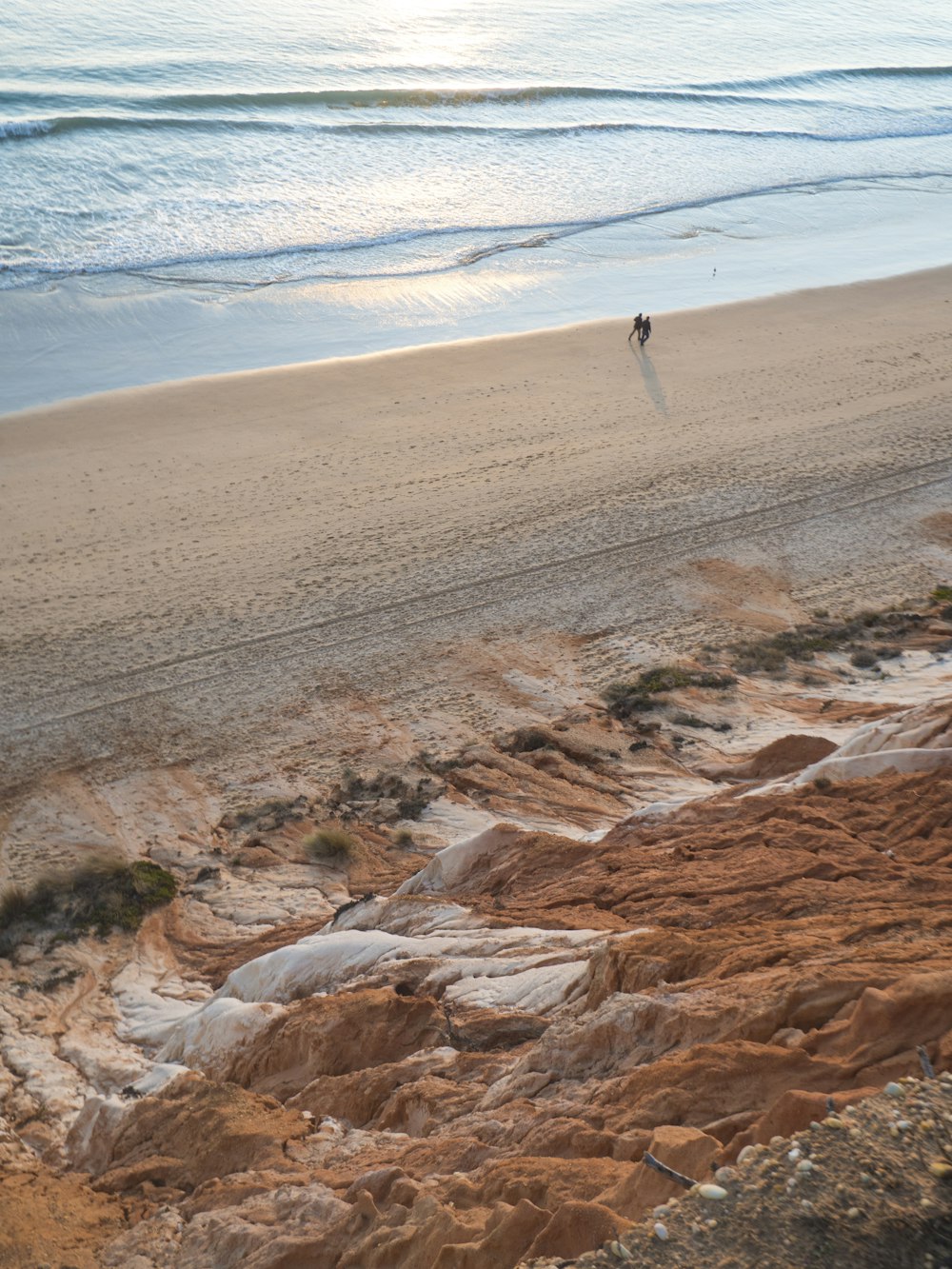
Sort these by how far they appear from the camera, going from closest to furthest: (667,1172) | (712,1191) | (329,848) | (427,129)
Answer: (712,1191) < (667,1172) < (329,848) < (427,129)

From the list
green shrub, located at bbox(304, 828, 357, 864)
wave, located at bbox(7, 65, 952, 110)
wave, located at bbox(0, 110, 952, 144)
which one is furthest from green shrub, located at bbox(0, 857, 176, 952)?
wave, located at bbox(7, 65, 952, 110)

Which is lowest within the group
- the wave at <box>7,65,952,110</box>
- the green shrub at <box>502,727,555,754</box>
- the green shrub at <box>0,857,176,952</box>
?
the green shrub at <box>0,857,176,952</box>

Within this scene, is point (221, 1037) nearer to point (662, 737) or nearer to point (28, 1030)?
point (28, 1030)

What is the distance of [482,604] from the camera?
15.2 metres

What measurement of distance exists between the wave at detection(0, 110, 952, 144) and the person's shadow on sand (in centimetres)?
2031

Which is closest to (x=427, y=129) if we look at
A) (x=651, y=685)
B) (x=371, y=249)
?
(x=371, y=249)

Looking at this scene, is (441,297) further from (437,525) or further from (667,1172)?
(667,1172)

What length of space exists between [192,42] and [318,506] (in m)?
35.6

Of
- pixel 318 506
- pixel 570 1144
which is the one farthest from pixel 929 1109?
pixel 318 506

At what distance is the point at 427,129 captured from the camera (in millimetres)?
38656

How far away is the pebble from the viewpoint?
4.66 metres

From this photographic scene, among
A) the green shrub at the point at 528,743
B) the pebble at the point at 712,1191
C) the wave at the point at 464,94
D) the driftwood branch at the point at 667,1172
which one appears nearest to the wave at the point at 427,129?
the wave at the point at 464,94

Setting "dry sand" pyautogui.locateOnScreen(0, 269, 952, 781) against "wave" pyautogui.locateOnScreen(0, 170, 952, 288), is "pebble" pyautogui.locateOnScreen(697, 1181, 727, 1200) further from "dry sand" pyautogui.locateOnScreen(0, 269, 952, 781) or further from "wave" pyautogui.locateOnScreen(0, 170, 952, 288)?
"wave" pyautogui.locateOnScreen(0, 170, 952, 288)

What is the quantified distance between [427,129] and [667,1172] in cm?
3948
